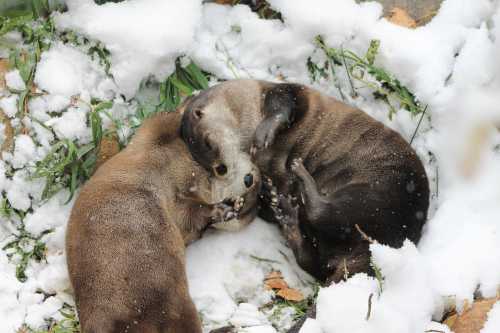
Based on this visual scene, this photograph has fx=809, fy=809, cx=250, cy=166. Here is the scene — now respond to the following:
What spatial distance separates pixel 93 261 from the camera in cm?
375

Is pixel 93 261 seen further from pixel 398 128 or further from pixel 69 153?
→ pixel 398 128

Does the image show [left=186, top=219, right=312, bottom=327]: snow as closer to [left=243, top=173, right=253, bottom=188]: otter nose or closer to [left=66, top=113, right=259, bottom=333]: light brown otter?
[left=66, top=113, right=259, bottom=333]: light brown otter

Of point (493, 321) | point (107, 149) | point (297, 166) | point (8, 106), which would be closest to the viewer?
point (493, 321)

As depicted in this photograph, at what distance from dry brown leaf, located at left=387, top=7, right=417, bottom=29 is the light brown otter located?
1394 millimetres

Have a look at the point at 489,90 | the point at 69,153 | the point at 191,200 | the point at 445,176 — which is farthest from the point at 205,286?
the point at 489,90

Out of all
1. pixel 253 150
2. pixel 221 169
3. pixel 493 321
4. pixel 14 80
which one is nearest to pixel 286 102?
pixel 253 150

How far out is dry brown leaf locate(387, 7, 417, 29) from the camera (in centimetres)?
504

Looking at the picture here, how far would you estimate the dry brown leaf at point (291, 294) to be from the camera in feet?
14.1

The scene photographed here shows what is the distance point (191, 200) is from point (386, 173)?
3.48 ft

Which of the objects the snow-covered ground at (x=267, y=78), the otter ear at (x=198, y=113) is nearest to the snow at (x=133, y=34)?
the snow-covered ground at (x=267, y=78)

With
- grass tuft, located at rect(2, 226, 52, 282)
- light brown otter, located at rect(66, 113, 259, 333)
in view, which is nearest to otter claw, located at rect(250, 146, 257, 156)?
light brown otter, located at rect(66, 113, 259, 333)

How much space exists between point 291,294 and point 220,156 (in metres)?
0.86

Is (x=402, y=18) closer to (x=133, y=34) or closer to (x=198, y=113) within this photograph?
(x=198, y=113)

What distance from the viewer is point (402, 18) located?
5.05 metres
